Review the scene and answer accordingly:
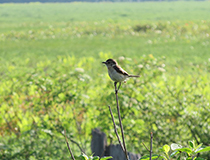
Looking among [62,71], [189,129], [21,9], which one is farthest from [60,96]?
[21,9]

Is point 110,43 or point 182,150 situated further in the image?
point 110,43

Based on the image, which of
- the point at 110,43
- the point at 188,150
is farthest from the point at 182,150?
the point at 110,43

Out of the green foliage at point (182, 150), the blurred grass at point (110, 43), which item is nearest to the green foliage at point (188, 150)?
the green foliage at point (182, 150)

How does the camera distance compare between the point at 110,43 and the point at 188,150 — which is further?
the point at 110,43

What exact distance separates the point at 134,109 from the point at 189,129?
99cm

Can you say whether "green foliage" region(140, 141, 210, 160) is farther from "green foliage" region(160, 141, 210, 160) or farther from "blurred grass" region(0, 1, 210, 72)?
"blurred grass" region(0, 1, 210, 72)

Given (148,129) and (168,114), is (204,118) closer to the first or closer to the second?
(168,114)

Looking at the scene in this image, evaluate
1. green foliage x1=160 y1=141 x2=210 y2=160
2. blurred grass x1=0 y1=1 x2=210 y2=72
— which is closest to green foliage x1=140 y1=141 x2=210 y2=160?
green foliage x1=160 y1=141 x2=210 y2=160

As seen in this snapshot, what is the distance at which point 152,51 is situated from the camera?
1448 cm

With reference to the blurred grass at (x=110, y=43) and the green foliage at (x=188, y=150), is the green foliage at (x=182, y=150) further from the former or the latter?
the blurred grass at (x=110, y=43)

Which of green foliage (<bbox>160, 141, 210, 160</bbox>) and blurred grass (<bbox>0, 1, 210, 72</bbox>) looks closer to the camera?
green foliage (<bbox>160, 141, 210, 160</bbox>)

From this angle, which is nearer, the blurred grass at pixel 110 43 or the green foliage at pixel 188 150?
the green foliage at pixel 188 150

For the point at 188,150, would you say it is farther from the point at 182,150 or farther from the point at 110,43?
the point at 110,43

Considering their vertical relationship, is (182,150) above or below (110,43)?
above
